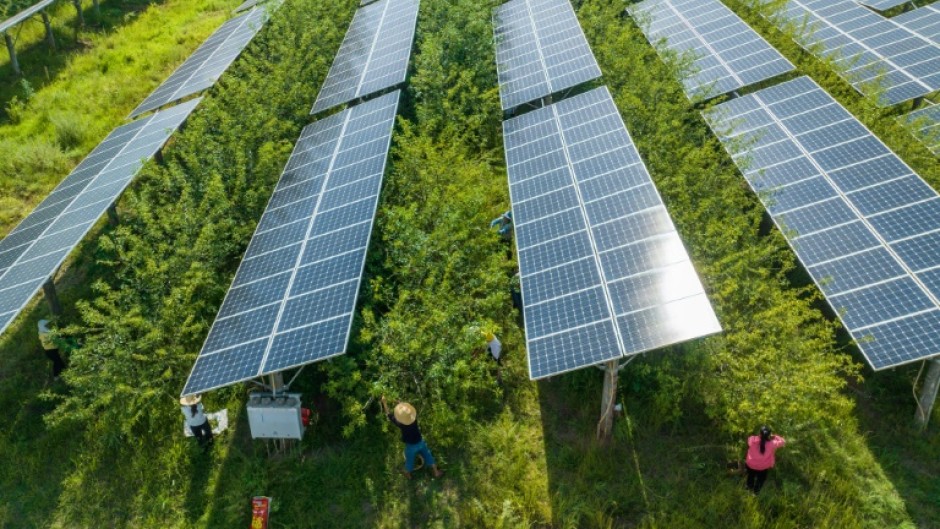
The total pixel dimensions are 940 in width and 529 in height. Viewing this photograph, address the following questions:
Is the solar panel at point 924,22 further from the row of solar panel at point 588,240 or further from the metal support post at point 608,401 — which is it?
the metal support post at point 608,401

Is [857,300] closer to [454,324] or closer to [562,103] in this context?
[454,324]

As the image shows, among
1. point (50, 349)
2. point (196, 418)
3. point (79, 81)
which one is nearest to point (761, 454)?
point (196, 418)

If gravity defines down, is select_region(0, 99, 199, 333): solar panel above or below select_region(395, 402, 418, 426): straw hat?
above

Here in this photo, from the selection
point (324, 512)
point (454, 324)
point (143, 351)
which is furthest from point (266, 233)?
point (324, 512)

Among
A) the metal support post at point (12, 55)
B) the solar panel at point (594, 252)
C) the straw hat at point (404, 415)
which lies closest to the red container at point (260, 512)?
the straw hat at point (404, 415)

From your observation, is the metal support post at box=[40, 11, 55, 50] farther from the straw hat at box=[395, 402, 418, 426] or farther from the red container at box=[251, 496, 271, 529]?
the straw hat at box=[395, 402, 418, 426]

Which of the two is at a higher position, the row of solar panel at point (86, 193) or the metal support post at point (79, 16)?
the metal support post at point (79, 16)

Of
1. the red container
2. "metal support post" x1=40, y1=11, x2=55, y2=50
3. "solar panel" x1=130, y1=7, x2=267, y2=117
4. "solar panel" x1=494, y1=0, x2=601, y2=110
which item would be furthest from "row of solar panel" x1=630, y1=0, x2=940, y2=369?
"metal support post" x1=40, y1=11, x2=55, y2=50
